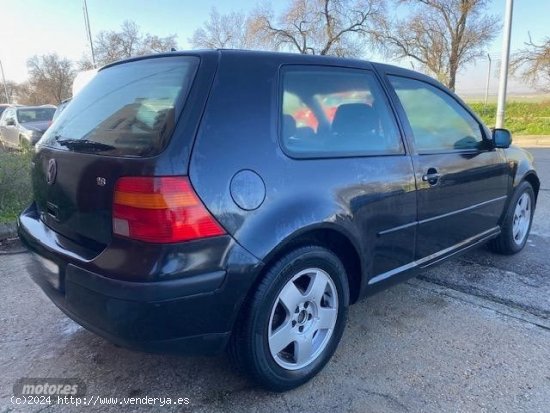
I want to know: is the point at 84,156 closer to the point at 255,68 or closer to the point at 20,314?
the point at 255,68

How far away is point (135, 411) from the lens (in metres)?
2.13

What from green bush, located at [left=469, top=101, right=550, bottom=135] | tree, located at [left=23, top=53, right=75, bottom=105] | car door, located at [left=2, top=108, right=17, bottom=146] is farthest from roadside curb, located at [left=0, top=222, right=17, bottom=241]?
tree, located at [left=23, top=53, right=75, bottom=105]

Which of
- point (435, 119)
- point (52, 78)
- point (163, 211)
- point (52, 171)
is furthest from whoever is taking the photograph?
point (52, 78)

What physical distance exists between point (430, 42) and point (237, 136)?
27805mm

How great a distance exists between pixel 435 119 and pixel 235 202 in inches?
74.7

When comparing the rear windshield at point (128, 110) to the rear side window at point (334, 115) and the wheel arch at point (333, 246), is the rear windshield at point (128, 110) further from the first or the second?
the wheel arch at point (333, 246)

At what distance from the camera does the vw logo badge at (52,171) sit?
230 cm

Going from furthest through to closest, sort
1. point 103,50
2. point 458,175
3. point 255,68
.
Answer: point 103,50, point 458,175, point 255,68

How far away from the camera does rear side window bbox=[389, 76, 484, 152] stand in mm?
2936

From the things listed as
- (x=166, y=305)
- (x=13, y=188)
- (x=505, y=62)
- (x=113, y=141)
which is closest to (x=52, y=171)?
(x=113, y=141)

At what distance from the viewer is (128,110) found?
2225 mm

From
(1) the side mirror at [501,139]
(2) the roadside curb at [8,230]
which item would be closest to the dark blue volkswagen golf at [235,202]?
(1) the side mirror at [501,139]

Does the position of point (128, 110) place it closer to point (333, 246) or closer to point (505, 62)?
point (333, 246)

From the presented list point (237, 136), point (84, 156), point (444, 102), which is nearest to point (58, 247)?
point (84, 156)
